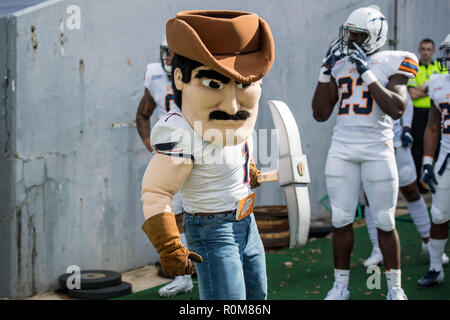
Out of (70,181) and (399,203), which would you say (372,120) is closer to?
(70,181)

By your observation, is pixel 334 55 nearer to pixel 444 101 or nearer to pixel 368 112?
pixel 368 112

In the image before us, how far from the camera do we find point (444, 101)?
5953 millimetres

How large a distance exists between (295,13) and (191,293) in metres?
3.82

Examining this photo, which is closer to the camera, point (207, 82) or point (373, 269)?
point (207, 82)

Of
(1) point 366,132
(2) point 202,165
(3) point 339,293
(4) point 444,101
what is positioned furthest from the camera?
(4) point 444,101

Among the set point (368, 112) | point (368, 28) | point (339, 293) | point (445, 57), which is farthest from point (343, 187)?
point (445, 57)

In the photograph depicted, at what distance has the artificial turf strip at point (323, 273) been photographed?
604 centimetres

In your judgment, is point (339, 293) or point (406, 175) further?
point (406, 175)

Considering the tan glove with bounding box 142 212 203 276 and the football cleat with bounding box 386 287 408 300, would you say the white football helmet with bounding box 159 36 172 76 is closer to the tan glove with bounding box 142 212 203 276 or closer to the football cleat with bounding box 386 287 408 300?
the football cleat with bounding box 386 287 408 300

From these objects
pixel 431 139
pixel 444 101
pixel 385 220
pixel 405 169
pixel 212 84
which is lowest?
pixel 385 220

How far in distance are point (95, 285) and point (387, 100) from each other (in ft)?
9.34

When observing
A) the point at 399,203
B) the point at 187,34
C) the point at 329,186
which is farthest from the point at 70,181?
the point at 399,203

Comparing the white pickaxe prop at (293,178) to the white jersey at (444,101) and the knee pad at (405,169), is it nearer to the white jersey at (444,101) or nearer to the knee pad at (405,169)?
the white jersey at (444,101)

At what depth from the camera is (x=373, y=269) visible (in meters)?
6.61
